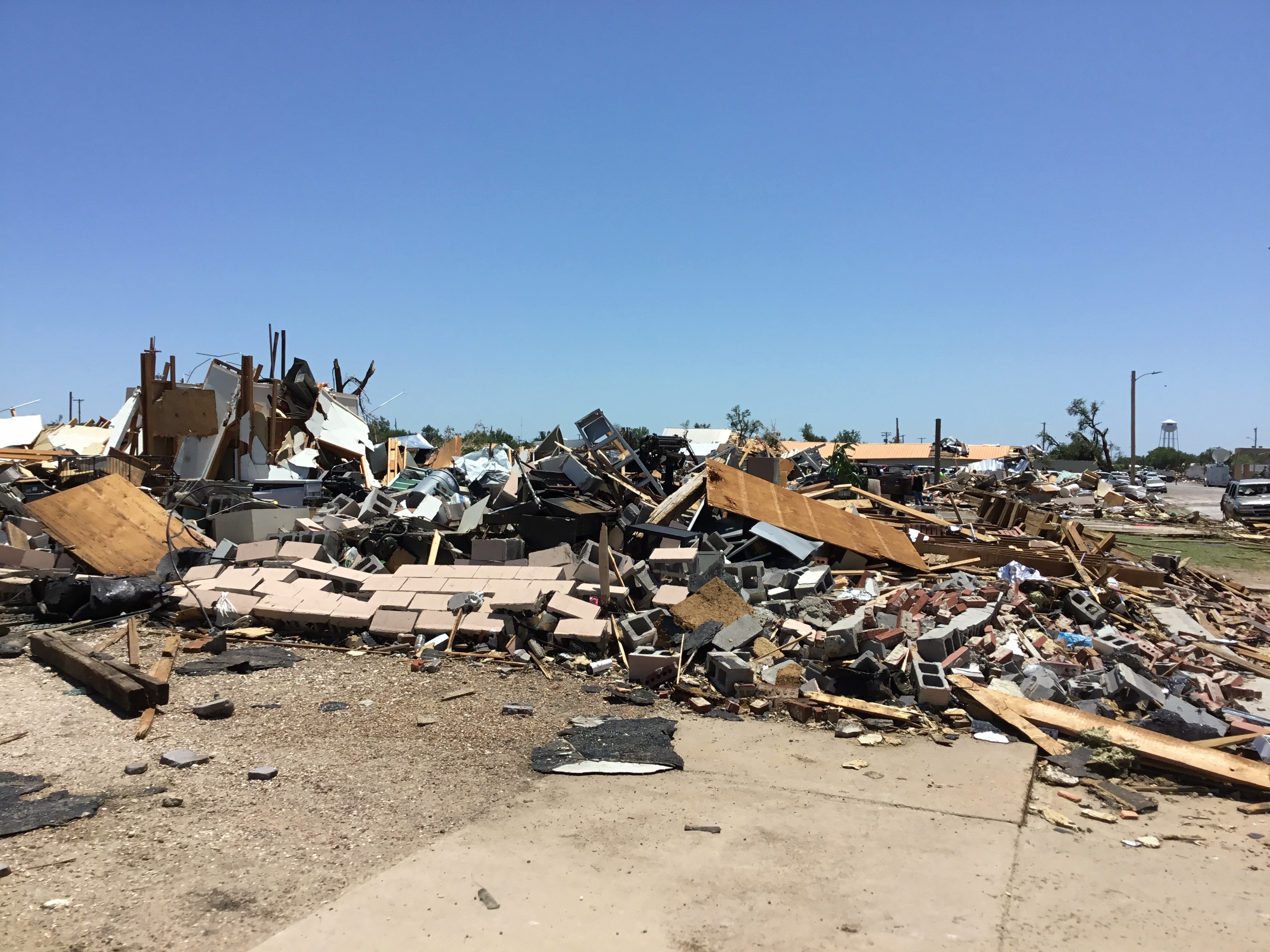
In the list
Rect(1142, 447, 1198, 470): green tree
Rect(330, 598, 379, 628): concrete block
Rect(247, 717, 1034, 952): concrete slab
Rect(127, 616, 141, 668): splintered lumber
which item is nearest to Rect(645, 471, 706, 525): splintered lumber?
Rect(330, 598, 379, 628): concrete block

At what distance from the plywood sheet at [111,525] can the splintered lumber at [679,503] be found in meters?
6.51

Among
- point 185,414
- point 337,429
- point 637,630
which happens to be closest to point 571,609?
point 637,630

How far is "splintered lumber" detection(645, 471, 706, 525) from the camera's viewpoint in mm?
11789

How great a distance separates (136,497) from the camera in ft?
38.5

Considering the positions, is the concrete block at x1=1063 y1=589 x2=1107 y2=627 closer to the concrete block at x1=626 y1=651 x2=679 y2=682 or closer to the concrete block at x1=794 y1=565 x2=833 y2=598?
the concrete block at x1=794 y1=565 x2=833 y2=598

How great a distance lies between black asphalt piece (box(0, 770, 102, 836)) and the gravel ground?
0.07 metres

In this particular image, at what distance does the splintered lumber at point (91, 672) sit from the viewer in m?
6.25

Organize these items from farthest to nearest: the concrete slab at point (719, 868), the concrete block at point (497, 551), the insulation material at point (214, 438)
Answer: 1. the insulation material at point (214, 438)
2. the concrete block at point (497, 551)
3. the concrete slab at point (719, 868)

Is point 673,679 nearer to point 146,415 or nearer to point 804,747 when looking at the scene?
point 804,747

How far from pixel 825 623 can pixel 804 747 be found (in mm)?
2456

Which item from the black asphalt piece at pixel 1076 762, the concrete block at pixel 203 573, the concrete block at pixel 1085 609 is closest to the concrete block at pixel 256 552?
the concrete block at pixel 203 573

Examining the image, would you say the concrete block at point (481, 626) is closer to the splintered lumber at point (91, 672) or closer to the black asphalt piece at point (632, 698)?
the black asphalt piece at point (632, 698)

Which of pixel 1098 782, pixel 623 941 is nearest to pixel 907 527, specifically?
pixel 1098 782

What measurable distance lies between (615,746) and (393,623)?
3797mm
